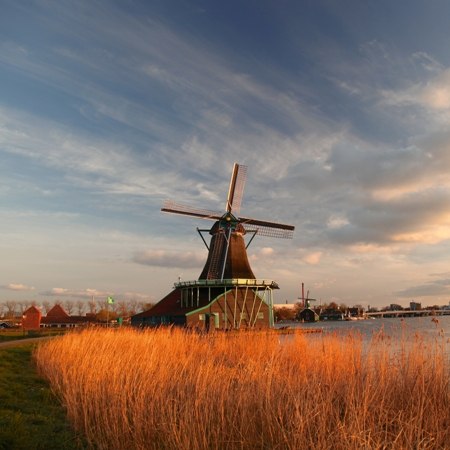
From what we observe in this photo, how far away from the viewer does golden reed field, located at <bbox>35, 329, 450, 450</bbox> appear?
471 cm

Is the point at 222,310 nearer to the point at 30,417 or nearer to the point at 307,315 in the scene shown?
the point at 30,417

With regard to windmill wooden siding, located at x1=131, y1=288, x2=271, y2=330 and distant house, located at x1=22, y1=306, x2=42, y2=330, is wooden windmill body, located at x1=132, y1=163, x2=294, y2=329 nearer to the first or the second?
windmill wooden siding, located at x1=131, y1=288, x2=271, y2=330

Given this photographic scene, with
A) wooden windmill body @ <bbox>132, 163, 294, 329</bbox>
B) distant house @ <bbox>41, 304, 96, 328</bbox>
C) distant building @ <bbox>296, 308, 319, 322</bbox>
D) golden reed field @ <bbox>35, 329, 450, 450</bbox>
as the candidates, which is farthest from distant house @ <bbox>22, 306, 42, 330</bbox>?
distant building @ <bbox>296, 308, 319, 322</bbox>

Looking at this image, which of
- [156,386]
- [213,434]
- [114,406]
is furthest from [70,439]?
[213,434]

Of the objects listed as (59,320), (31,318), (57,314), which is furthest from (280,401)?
(57,314)

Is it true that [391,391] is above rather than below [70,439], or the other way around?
above

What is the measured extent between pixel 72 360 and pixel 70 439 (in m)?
4.28

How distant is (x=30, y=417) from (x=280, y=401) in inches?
166

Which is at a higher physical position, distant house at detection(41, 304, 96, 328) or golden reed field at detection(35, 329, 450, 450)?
golden reed field at detection(35, 329, 450, 450)

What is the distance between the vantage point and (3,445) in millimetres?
5527

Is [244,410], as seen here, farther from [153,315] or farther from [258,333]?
[153,315]

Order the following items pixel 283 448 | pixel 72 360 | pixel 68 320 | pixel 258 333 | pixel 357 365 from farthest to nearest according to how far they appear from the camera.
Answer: pixel 68 320 → pixel 258 333 → pixel 72 360 → pixel 357 365 → pixel 283 448

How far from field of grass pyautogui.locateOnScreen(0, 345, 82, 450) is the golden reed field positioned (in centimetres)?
27

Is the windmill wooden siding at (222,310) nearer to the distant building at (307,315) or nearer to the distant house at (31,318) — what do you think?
the distant house at (31,318)
